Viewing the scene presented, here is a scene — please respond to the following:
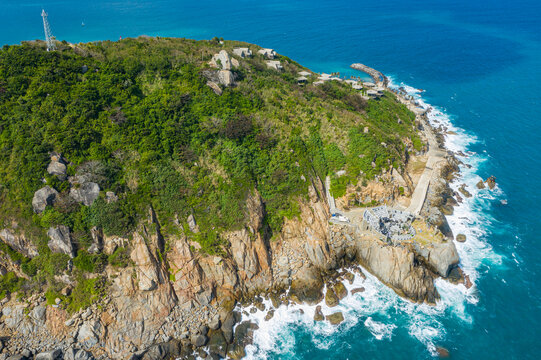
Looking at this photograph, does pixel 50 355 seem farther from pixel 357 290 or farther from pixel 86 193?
pixel 357 290

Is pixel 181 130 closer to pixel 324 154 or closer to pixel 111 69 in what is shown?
pixel 111 69

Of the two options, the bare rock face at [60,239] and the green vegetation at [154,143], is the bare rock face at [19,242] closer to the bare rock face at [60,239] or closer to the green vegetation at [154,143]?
the green vegetation at [154,143]

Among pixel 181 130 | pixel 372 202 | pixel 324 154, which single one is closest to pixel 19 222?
pixel 181 130

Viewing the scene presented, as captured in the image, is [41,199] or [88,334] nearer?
[88,334]

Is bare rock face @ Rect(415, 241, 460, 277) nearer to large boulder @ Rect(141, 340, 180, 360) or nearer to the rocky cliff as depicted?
the rocky cliff

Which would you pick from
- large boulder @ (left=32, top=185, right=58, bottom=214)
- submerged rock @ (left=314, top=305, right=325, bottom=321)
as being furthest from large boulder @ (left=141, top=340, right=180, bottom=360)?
large boulder @ (left=32, top=185, right=58, bottom=214)

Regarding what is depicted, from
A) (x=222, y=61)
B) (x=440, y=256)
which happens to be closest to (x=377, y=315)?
(x=440, y=256)
